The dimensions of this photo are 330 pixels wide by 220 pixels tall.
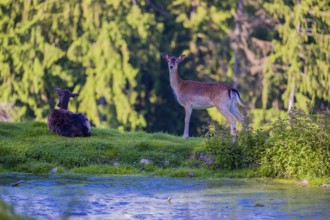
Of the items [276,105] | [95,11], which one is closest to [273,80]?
[276,105]

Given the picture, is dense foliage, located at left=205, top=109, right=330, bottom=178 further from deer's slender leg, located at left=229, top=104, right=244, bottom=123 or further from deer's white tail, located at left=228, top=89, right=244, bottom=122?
deer's slender leg, located at left=229, top=104, right=244, bottom=123

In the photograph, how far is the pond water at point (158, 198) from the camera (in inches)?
388

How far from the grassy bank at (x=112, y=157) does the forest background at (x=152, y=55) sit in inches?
653

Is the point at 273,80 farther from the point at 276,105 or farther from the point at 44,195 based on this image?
the point at 44,195

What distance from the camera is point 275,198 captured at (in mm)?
10984

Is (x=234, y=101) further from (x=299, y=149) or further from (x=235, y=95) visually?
(x=299, y=149)

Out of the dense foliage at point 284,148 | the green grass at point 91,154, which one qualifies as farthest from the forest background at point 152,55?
the dense foliage at point 284,148

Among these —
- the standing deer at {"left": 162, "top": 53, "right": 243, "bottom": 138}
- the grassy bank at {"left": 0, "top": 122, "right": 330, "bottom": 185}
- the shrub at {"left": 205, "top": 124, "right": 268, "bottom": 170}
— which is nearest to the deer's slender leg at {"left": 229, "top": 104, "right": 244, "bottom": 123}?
the standing deer at {"left": 162, "top": 53, "right": 243, "bottom": 138}

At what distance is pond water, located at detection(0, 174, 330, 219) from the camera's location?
9.84 metres

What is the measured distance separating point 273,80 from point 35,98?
942cm

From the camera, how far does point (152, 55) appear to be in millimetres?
32375

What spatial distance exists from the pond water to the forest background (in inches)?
746

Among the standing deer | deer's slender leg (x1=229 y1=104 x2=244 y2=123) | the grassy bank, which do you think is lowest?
→ the grassy bank

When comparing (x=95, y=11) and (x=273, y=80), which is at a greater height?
(x=95, y=11)
